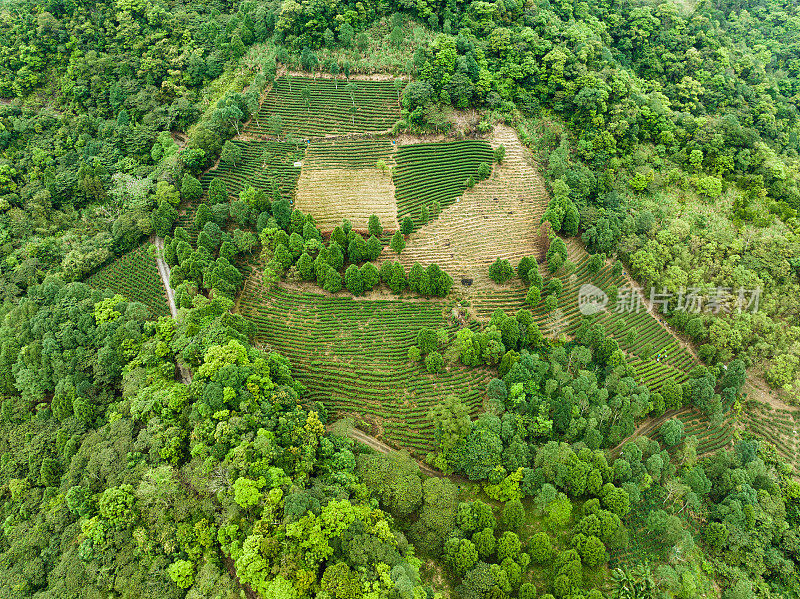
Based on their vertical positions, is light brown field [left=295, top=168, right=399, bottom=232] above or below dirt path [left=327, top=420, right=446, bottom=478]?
above

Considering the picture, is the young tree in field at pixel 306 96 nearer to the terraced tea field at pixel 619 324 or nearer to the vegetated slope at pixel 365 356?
the vegetated slope at pixel 365 356

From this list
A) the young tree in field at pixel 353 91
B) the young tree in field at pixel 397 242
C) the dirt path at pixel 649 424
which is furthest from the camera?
the young tree in field at pixel 353 91

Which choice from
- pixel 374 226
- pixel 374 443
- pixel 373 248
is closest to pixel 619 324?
pixel 373 248

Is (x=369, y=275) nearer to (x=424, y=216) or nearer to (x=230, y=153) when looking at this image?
(x=424, y=216)

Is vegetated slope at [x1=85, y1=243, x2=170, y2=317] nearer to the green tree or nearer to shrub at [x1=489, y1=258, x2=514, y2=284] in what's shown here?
shrub at [x1=489, y1=258, x2=514, y2=284]

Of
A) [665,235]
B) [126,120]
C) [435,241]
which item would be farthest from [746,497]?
[126,120]

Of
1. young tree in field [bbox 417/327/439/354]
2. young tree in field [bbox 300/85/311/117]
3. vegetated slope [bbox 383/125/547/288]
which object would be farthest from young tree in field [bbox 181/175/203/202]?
young tree in field [bbox 417/327/439/354]

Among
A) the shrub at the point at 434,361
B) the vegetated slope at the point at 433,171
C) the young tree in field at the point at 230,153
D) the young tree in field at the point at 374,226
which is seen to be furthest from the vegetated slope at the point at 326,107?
the shrub at the point at 434,361
